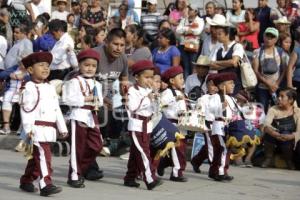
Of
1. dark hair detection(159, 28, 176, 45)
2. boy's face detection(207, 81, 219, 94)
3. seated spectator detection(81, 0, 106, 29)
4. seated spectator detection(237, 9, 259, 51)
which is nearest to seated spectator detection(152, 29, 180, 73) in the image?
dark hair detection(159, 28, 176, 45)

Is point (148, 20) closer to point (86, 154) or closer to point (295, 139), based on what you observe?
point (295, 139)

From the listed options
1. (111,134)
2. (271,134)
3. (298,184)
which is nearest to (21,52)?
(111,134)

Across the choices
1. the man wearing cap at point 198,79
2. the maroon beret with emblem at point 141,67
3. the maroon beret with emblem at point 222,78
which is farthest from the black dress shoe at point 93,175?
the man wearing cap at point 198,79

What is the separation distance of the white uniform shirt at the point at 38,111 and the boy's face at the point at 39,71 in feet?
0.26

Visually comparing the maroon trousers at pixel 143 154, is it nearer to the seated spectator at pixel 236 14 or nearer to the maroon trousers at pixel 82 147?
the maroon trousers at pixel 82 147

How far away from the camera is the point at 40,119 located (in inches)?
380

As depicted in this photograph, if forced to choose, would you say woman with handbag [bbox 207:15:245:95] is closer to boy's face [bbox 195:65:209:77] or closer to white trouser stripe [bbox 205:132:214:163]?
boy's face [bbox 195:65:209:77]

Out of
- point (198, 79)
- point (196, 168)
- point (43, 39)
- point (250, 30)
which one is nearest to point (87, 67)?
point (196, 168)

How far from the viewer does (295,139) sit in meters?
12.9

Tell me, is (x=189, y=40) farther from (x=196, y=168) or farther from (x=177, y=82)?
(x=177, y=82)

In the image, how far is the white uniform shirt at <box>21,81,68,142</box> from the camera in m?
9.61

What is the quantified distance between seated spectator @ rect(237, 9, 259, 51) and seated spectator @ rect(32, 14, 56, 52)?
135 inches

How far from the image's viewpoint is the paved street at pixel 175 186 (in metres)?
9.87

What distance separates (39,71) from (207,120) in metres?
2.59
